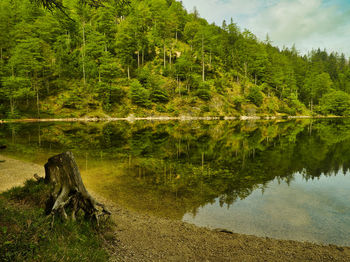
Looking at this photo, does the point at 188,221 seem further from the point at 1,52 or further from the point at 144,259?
the point at 1,52

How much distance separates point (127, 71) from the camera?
234 ft

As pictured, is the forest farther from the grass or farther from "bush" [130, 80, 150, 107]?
the grass

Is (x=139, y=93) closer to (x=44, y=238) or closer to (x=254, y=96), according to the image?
(x=254, y=96)

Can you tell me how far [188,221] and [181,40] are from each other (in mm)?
105815

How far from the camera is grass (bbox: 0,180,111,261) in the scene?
11.2 ft

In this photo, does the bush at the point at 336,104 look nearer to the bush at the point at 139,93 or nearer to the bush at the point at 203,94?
the bush at the point at 203,94

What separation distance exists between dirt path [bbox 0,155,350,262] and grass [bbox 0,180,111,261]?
0.67 meters

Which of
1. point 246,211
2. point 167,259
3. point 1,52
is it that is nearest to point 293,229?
point 246,211

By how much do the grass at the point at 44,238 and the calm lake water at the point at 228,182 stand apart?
11.8 ft

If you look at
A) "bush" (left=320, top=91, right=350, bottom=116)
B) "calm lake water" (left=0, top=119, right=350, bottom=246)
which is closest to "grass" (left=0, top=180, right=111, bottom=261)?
"calm lake water" (left=0, top=119, right=350, bottom=246)

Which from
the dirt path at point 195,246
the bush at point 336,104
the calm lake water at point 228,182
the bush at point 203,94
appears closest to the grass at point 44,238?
the dirt path at point 195,246

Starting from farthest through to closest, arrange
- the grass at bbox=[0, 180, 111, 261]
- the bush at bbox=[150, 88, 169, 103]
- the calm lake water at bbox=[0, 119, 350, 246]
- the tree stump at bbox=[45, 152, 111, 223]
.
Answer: the bush at bbox=[150, 88, 169, 103]
the calm lake water at bbox=[0, 119, 350, 246]
the tree stump at bbox=[45, 152, 111, 223]
the grass at bbox=[0, 180, 111, 261]

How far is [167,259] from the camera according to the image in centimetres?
565

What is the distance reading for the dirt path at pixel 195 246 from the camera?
19.2ft
